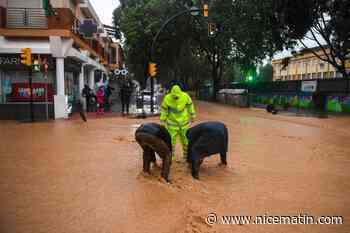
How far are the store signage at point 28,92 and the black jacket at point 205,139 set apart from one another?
13.7 m

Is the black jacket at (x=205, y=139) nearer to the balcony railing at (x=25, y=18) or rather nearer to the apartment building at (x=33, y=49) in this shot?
the apartment building at (x=33, y=49)

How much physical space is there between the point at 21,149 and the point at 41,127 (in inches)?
203

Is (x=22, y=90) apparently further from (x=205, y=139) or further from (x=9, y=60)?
(x=205, y=139)

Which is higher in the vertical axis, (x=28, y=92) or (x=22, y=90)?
(x=22, y=90)

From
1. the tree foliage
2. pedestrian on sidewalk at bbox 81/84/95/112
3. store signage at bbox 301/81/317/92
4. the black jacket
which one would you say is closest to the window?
pedestrian on sidewalk at bbox 81/84/95/112

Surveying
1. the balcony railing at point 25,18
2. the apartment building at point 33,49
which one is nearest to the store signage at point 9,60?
the apartment building at point 33,49

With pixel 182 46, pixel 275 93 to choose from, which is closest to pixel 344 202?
pixel 275 93

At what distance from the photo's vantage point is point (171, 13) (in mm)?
29812

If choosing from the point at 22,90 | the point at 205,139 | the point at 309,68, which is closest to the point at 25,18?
the point at 22,90

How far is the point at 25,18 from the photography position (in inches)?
746

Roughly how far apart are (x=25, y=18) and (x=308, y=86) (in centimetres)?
1927

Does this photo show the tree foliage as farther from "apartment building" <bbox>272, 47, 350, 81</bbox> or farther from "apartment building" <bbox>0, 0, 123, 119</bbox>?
"apartment building" <bbox>272, 47, 350, 81</bbox>

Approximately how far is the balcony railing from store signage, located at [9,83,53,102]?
316cm

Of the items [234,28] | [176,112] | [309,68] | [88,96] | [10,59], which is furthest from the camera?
[309,68]
